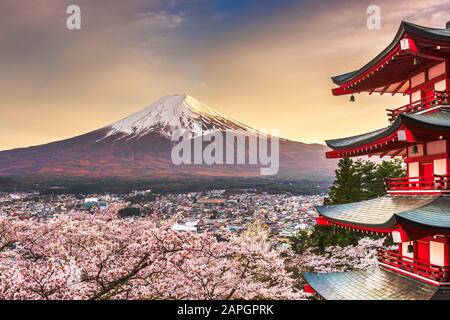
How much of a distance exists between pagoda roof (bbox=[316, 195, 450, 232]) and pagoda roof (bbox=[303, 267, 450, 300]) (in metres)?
1.31

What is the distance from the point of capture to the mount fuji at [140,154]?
43.0 meters

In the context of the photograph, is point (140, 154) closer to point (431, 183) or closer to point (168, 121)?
point (168, 121)

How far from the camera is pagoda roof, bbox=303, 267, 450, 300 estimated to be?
23.0 feet

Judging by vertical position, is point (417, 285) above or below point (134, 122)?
below

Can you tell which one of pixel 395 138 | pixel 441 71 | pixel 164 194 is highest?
pixel 441 71

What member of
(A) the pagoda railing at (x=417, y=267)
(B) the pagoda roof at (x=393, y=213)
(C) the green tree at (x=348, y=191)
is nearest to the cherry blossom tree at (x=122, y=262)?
(B) the pagoda roof at (x=393, y=213)

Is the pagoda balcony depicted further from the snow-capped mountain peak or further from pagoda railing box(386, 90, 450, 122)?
the snow-capped mountain peak

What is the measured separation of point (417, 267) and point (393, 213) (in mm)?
1220

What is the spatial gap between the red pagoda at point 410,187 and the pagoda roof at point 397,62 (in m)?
0.02

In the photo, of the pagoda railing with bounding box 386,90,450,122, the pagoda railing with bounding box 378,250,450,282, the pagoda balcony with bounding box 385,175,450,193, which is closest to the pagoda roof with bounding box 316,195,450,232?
the pagoda balcony with bounding box 385,175,450,193
